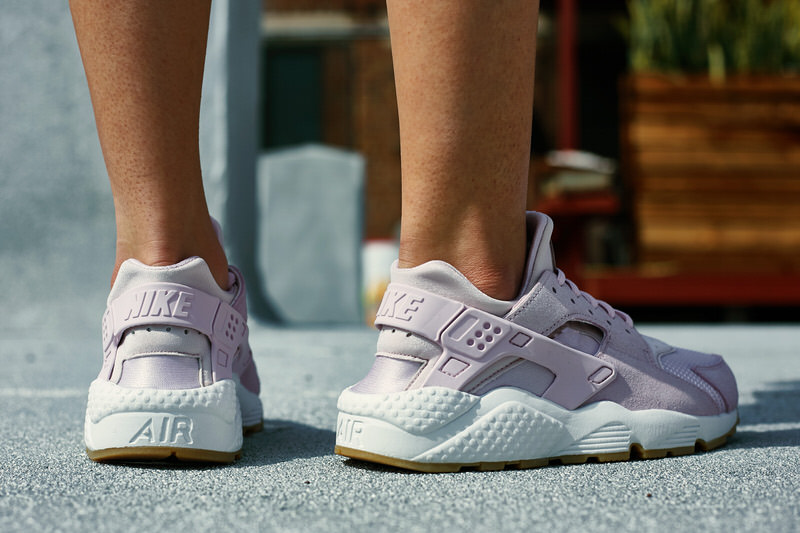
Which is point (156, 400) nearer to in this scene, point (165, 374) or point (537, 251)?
point (165, 374)

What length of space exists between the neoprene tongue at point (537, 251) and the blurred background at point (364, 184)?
7.03 ft

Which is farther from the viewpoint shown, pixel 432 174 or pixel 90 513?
pixel 432 174

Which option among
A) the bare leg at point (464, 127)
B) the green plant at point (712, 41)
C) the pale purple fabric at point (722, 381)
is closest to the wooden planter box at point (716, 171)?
the green plant at point (712, 41)

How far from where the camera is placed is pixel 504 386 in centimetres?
81

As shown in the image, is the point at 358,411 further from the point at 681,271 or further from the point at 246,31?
the point at 681,271

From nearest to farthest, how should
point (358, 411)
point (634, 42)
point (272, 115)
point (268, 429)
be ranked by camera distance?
point (358, 411) → point (268, 429) → point (634, 42) → point (272, 115)

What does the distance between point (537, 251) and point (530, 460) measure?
8.5 inches

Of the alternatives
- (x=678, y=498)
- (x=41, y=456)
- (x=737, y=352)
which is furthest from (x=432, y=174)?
(x=737, y=352)

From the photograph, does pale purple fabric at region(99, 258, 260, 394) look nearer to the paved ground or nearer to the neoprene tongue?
the paved ground

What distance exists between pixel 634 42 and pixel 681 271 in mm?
1115

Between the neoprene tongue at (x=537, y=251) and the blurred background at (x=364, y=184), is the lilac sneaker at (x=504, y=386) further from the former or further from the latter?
the blurred background at (x=364, y=184)

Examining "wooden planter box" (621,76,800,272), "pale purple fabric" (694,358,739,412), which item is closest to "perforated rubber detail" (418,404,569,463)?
"pale purple fabric" (694,358,739,412)

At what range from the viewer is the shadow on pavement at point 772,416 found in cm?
96

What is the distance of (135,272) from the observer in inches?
32.3
